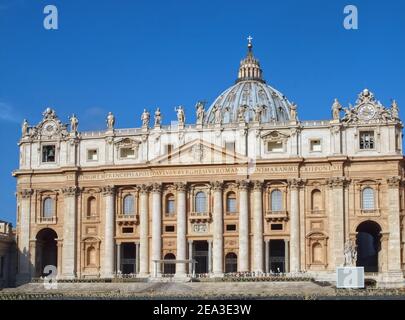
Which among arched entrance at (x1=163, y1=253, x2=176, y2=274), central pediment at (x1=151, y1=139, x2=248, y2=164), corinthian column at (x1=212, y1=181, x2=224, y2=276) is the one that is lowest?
arched entrance at (x1=163, y1=253, x2=176, y2=274)

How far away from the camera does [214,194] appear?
97.9m

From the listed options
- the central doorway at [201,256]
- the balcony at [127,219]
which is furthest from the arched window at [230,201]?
the balcony at [127,219]

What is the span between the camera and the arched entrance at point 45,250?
338ft

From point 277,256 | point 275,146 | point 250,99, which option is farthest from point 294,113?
point 250,99

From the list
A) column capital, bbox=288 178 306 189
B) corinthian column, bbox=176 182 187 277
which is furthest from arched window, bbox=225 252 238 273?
column capital, bbox=288 178 306 189

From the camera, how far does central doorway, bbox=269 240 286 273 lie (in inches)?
3893

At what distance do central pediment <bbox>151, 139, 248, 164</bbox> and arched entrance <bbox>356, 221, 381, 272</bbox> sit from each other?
16.6 metres

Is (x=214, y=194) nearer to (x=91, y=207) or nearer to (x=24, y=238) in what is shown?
(x=91, y=207)

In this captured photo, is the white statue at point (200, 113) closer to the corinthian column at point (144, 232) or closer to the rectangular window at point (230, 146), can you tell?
the rectangular window at point (230, 146)

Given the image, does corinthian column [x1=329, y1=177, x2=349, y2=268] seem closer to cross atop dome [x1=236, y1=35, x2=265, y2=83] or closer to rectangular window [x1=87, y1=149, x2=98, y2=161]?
rectangular window [x1=87, y1=149, x2=98, y2=161]

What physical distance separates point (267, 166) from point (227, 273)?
1295 cm

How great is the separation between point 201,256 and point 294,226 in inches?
489

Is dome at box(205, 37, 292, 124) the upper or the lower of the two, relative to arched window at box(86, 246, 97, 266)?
upper

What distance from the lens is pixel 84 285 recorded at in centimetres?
8838
